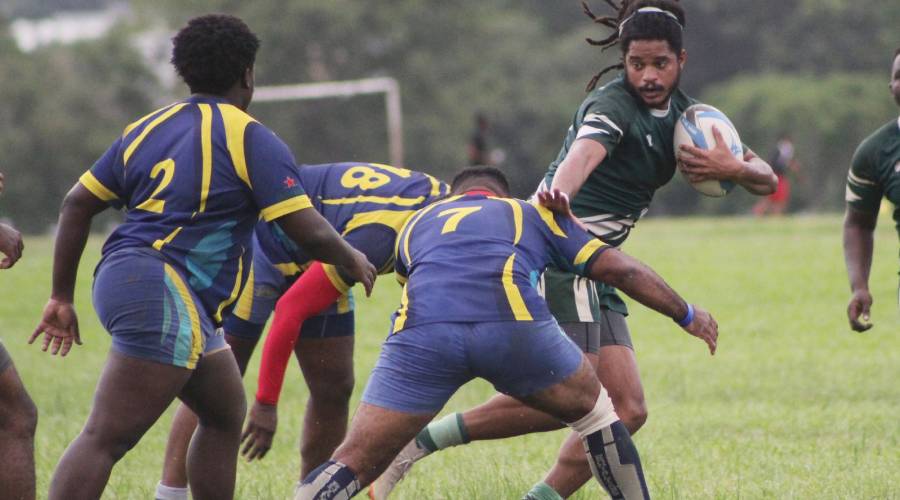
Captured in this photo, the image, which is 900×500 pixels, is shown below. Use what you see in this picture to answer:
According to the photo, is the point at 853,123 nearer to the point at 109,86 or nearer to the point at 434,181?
the point at 109,86

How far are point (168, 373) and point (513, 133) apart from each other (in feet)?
181

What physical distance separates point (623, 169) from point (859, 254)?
1635 millimetres

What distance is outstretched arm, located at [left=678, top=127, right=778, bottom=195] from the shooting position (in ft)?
19.9

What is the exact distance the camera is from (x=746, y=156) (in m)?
6.36

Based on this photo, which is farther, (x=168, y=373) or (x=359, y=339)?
(x=359, y=339)

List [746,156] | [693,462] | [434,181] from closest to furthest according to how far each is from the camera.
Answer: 1. [746,156]
2. [434,181]
3. [693,462]

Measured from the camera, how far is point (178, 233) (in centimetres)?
543

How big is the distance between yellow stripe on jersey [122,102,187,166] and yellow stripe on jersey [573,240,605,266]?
5.04 ft

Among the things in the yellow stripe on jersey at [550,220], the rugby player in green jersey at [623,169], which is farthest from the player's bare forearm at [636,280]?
the rugby player in green jersey at [623,169]

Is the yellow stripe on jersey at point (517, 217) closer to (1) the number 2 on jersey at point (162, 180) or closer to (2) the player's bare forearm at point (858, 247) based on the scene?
(1) the number 2 on jersey at point (162, 180)

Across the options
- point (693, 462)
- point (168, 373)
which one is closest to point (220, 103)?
point (168, 373)

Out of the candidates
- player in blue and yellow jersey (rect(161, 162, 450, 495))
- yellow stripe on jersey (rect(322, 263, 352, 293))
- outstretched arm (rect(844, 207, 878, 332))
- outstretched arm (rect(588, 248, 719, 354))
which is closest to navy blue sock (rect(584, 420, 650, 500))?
outstretched arm (rect(588, 248, 719, 354))

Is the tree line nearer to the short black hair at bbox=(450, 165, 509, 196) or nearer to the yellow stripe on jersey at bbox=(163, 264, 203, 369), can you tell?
the short black hair at bbox=(450, 165, 509, 196)

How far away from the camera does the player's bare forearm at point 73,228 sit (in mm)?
5527
